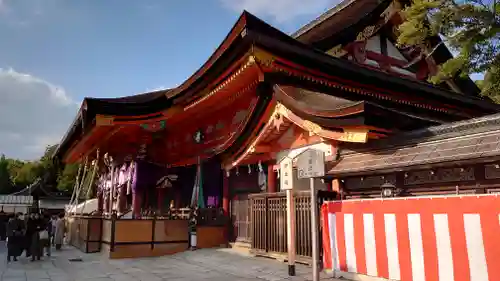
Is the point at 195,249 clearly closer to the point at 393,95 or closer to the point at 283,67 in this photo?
the point at 283,67

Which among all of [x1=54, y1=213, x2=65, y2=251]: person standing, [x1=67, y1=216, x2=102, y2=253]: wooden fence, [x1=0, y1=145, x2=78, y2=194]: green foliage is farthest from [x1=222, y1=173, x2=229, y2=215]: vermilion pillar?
[x1=0, y1=145, x2=78, y2=194]: green foliage

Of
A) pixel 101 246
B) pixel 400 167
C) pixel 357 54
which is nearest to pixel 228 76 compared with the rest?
pixel 357 54

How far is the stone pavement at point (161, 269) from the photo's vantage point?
7871mm

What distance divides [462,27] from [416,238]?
719 cm

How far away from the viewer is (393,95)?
1214 centimetres

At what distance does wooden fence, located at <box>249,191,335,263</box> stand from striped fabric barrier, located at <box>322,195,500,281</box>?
0.80 meters

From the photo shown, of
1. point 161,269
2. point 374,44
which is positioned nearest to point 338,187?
point 161,269

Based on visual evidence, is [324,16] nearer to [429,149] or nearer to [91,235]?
[429,149]

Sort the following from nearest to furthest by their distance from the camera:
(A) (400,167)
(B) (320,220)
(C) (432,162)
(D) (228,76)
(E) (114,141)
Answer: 1. (C) (432,162)
2. (A) (400,167)
3. (B) (320,220)
4. (D) (228,76)
5. (E) (114,141)

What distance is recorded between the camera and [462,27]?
1050 centimetres

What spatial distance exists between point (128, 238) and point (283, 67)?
21.7ft

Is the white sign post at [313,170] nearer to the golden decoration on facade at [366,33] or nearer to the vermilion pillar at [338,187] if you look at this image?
the vermilion pillar at [338,187]

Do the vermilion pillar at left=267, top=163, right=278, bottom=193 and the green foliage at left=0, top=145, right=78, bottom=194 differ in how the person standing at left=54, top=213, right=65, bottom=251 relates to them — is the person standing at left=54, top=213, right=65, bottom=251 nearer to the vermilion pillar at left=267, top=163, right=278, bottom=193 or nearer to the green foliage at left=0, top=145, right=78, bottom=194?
the vermilion pillar at left=267, top=163, right=278, bottom=193

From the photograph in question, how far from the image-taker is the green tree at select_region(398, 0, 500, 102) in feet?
33.0
